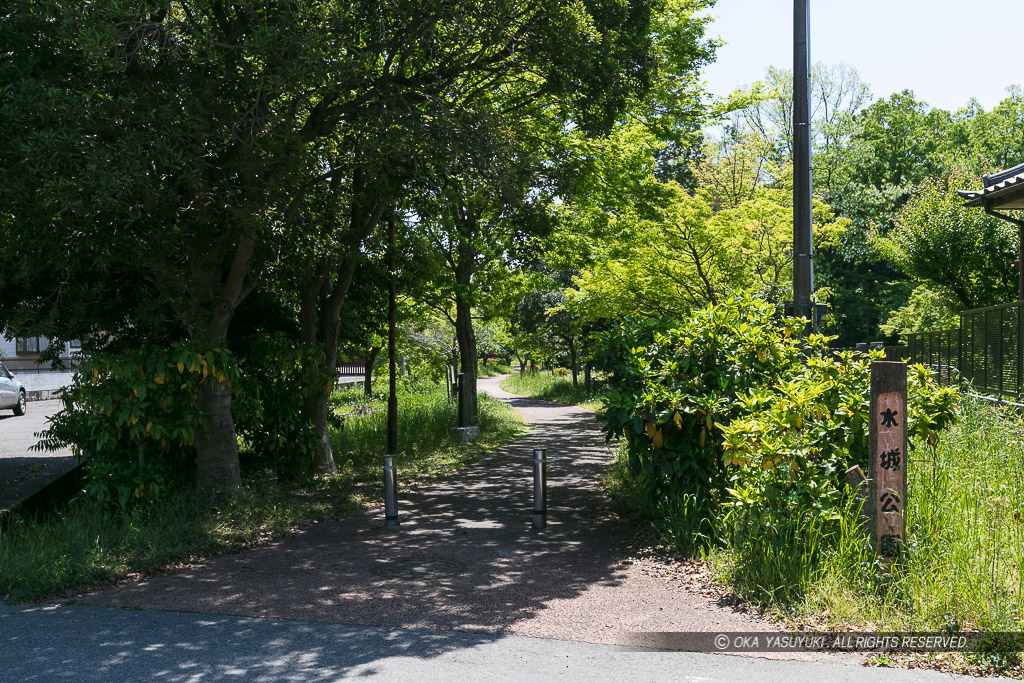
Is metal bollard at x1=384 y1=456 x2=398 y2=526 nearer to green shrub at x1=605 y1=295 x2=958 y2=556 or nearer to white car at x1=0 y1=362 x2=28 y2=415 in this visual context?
green shrub at x1=605 y1=295 x2=958 y2=556

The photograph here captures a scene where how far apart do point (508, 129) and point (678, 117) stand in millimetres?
5877

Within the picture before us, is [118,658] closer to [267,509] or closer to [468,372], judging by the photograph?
[267,509]

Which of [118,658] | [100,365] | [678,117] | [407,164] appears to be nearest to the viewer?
[118,658]

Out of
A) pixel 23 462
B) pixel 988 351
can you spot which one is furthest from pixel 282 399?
pixel 988 351

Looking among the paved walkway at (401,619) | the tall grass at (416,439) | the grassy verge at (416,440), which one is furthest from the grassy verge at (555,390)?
the paved walkway at (401,619)

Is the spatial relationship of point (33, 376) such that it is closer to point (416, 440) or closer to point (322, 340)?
point (416, 440)

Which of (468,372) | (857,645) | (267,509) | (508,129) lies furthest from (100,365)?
(468,372)

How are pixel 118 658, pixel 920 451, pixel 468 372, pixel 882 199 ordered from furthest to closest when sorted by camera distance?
pixel 882 199 < pixel 468 372 < pixel 920 451 < pixel 118 658

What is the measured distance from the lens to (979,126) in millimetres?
45844

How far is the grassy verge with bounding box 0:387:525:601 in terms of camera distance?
7.07m

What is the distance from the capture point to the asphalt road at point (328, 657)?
16.4ft

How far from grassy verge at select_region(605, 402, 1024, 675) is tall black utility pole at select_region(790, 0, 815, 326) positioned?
226 centimetres

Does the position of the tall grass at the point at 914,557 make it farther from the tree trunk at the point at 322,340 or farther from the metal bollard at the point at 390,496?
the tree trunk at the point at 322,340

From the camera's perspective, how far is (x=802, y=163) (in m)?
9.02
